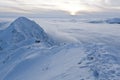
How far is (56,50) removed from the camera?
1839 cm

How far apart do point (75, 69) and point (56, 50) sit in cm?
609

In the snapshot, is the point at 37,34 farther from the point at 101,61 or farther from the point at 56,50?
the point at 101,61

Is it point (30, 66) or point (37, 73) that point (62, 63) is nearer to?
point (37, 73)

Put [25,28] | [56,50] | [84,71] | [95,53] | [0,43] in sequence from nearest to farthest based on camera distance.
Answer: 1. [84,71]
2. [95,53]
3. [56,50]
4. [0,43]
5. [25,28]

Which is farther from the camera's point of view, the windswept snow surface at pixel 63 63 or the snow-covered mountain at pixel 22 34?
the snow-covered mountain at pixel 22 34

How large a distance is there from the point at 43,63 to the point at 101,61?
4.70 meters

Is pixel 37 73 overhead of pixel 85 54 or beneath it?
beneath

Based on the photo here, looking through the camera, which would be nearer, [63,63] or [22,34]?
[63,63]

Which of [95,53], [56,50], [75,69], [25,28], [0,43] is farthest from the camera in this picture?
[25,28]

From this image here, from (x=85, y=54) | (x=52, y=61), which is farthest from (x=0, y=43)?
(x=85, y=54)

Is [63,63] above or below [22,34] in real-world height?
above

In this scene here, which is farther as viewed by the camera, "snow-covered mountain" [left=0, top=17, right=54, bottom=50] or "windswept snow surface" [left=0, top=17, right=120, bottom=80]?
"snow-covered mountain" [left=0, top=17, right=54, bottom=50]

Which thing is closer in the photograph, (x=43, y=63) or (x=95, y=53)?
(x=95, y=53)

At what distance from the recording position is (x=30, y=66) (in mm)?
16812
